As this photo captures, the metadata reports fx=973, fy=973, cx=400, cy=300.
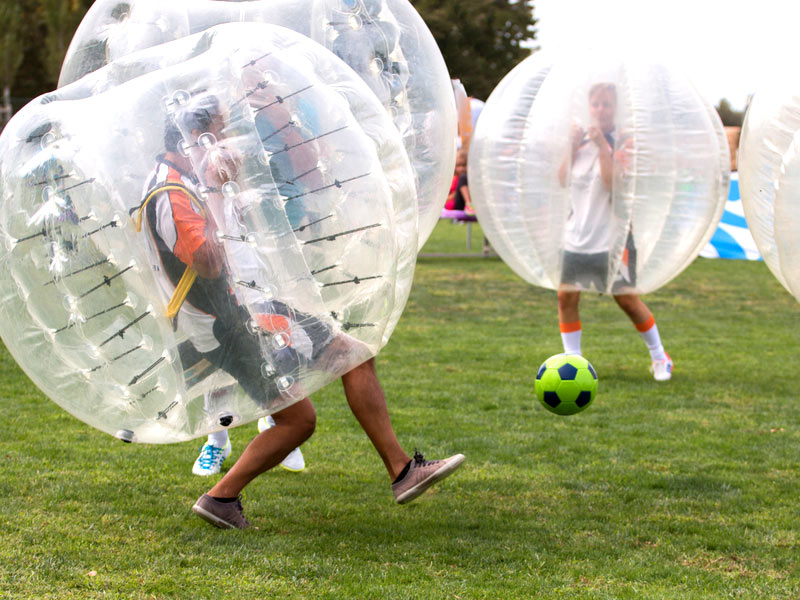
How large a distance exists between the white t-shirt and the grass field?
1228mm

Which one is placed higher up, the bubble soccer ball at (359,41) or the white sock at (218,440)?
the bubble soccer ball at (359,41)

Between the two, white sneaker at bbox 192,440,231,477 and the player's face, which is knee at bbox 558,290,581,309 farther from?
white sneaker at bbox 192,440,231,477

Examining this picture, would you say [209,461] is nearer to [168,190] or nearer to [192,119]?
[168,190]

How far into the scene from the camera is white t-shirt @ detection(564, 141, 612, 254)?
5.94 metres

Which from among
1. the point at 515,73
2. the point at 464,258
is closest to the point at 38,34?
the point at 464,258

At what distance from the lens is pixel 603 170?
233 inches

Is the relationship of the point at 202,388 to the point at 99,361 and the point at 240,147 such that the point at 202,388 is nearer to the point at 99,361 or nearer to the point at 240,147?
the point at 99,361

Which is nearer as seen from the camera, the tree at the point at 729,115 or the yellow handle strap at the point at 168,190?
the yellow handle strap at the point at 168,190

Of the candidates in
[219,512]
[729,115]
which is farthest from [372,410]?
[729,115]

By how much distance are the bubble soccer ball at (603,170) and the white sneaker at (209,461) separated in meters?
2.24

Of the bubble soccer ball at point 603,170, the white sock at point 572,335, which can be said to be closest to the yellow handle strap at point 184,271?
the bubble soccer ball at point 603,170

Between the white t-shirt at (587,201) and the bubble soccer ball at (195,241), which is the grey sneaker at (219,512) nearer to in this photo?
the bubble soccer ball at (195,241)

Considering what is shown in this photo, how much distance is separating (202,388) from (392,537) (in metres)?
1.19

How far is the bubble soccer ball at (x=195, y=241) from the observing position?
11.1 ft
